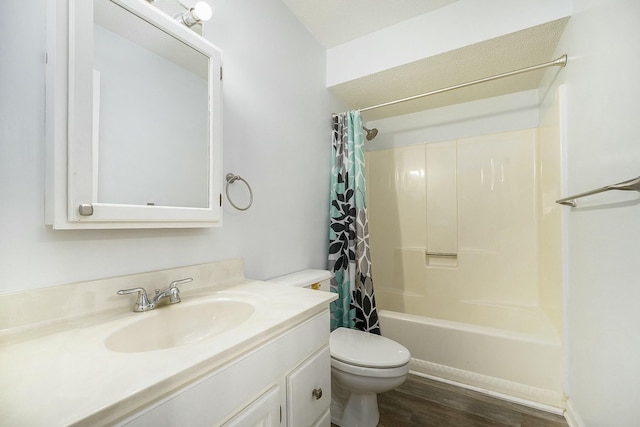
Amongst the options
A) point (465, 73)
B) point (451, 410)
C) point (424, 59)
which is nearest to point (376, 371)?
point (451, 410)

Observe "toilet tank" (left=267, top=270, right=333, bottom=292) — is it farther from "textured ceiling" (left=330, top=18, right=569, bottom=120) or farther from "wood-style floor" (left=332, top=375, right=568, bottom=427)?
"textured ceiling" (left=330, top=18, right=569, bottom=120)

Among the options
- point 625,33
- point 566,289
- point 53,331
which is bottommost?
point 566,289

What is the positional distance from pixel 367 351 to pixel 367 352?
12 mm

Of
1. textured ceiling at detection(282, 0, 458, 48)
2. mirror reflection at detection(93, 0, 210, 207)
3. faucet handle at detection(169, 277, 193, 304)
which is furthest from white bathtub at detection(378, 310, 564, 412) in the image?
textured ceiling at detection(282, 0, 458, 48)

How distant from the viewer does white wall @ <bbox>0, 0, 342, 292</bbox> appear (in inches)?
27.6

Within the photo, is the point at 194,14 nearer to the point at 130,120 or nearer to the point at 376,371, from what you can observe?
the point at 130,120

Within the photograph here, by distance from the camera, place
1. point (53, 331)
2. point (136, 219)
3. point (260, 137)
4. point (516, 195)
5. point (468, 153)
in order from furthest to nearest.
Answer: point (468, 153) → point (516, 195) → point (260, 137) → point (136, 219) → point (53, 331)

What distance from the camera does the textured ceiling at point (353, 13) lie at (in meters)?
1.65

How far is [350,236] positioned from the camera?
201 centimetres

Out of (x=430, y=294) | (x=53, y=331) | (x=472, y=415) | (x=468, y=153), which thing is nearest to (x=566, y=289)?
(x=472, y=415)

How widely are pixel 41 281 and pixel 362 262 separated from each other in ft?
5.44

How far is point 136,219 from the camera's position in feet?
2.85

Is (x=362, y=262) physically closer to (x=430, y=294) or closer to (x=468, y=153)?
(x=430, y=294)

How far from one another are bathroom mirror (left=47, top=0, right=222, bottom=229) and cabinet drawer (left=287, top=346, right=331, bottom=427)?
2.16ft
